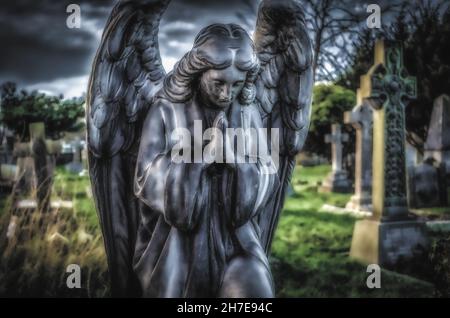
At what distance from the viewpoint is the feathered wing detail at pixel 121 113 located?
1.96 metres

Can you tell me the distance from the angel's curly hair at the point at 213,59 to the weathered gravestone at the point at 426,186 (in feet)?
23.1

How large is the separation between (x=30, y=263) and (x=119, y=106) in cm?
268

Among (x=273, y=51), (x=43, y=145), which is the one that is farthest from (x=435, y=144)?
(x=273, y=51)

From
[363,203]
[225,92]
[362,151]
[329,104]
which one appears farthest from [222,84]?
[329,104]

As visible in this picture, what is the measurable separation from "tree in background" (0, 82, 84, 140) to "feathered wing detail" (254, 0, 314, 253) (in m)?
4.79

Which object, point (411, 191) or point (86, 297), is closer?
point (86, 297)

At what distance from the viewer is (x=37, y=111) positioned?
318 inches

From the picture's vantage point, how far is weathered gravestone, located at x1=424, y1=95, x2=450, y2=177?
8336mm

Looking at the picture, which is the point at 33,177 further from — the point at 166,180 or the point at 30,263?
the point at 166,180

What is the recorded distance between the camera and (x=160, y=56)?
2.19 meters

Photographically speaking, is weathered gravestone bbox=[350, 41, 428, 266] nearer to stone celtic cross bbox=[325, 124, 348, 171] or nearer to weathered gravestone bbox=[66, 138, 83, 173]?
stone celtic cross bbox=[325, 124, 348, 171]

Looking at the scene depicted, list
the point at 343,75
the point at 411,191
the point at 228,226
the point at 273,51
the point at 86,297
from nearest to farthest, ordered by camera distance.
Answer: the point at 228,226
the point at 273,51
the point at 86,297
the point at 411,191
the point at 343,75

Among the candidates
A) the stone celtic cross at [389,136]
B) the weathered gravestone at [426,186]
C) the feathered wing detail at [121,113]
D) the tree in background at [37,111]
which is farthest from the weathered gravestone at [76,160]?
the feathered wing detail at [121,113]

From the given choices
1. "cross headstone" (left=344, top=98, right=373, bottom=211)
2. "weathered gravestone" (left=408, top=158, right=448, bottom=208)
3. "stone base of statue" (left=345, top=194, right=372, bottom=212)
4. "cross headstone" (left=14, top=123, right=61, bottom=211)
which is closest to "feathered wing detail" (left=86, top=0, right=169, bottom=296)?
"cross headstone" (left=14, top=123, right=61, bottom=211)
